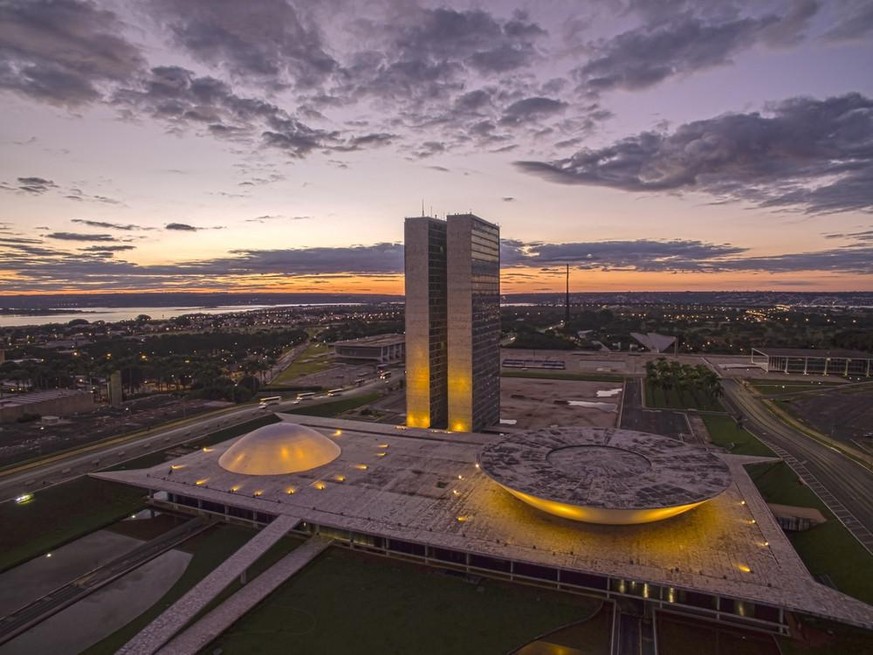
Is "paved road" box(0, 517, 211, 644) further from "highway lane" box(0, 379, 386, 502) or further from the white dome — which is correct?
"highway lane" box(0, 379, 386, 502)

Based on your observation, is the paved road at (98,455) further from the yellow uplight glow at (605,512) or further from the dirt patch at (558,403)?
the yellow uplight glow at (605,512)

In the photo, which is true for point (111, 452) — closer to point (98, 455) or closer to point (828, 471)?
point (98, 455)

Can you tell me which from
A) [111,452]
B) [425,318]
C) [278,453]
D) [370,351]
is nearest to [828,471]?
[425,318]

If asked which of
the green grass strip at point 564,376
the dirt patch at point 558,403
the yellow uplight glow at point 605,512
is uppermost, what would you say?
the yellow uplight glow at point 605,512

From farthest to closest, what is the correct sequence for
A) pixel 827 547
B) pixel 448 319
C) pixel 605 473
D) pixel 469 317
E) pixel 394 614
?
pixel 448 319, pixel 469 317, pixel 605 473, pixel 827 547, pixel 394 614

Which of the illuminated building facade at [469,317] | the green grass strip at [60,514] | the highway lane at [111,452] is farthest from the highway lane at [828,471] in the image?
the highway lane at [111,452]

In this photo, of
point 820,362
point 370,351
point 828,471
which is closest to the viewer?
point 828,471

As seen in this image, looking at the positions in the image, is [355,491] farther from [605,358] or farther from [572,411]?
[605,358]
